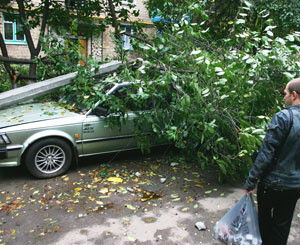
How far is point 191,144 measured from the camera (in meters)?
4.99

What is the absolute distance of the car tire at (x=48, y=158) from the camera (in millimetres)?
4695

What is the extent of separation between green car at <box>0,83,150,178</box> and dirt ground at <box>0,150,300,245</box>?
352 millimetres

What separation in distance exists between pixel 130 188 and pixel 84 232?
1310 mm

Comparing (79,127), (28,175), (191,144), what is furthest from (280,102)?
(28,175)

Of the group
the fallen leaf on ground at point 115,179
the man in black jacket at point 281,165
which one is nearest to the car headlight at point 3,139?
the fallen leaf on ground at point 115,179

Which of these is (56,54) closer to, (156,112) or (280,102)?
(156,112)

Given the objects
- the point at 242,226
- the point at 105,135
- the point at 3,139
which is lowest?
the point at 242,226

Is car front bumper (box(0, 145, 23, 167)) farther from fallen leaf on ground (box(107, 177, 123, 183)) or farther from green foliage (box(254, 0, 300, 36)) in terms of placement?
green foliage (box(254, 0, 300, 36))

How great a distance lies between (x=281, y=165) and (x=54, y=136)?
11.7 ft

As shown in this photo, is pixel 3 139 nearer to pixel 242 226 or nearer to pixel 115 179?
pixel 115 179

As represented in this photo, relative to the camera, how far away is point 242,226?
9.32 feet

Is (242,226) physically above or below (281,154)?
below

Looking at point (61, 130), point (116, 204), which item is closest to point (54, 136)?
point (61, 130)

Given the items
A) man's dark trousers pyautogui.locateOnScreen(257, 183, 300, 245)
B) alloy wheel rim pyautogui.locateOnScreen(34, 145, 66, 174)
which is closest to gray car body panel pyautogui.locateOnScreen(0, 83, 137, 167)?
alloy wheel rim pyautogui.locateOnScreen(34, 145, 66, 174)
